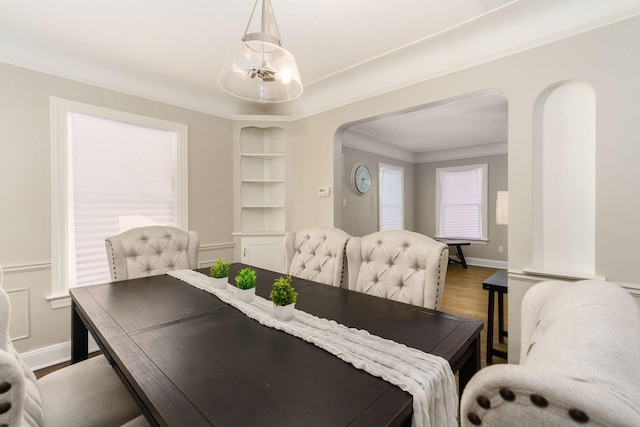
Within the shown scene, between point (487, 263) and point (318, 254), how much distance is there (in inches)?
207

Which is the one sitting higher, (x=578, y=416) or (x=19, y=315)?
(x=578, y=416)

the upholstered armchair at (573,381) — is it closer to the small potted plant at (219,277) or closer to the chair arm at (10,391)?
the chair arm at (10,391)

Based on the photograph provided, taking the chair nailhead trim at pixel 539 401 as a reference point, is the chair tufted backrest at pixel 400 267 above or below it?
below

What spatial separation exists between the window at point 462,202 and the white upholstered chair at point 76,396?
6.38 metres

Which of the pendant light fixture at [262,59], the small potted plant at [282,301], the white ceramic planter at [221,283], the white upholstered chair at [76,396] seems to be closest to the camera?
the white upholstered chair at [76,396]

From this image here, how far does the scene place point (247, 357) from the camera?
922 mm

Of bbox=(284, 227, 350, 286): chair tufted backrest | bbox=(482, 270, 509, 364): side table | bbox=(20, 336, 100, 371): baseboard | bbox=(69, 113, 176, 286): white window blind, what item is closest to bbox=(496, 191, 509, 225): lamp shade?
bbox=(482, 270, 509, 364): side table

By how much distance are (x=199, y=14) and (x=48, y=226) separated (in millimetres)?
2081

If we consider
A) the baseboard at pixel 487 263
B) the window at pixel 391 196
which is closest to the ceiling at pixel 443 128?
the window at pixel 391 196

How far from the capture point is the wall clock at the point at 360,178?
5.08 meters

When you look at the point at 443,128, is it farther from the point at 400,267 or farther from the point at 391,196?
the point at 400,267

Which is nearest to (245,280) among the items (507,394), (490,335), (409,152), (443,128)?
(507,394)

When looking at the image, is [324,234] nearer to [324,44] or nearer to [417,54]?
[324,44]

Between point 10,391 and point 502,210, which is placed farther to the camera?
point 502,210
